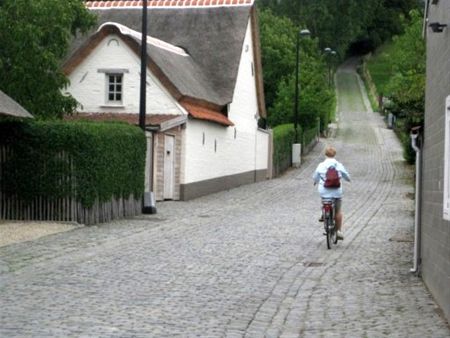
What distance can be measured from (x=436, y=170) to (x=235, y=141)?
25.5 metres

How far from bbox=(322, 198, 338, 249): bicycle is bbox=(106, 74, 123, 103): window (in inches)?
556

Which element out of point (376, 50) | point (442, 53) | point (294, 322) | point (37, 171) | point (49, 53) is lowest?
point (294, 322)

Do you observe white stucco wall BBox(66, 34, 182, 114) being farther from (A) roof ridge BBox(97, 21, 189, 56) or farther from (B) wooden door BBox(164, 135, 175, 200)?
(B) wooden door BBox(164, 135, 175, 200)

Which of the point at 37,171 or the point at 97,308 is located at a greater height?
the point at 37,171

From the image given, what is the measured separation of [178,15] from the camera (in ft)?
117

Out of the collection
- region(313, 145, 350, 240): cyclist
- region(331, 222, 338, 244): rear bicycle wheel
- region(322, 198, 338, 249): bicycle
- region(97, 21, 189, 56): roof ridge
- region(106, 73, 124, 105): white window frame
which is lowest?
region(331, 222, 338, 244): rear bicycle wheel

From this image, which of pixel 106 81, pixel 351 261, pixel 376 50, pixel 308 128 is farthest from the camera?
pixel 376 50

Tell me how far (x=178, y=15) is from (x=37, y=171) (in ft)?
61.4

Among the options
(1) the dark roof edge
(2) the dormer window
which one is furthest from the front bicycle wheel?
(1) the dark roof edge

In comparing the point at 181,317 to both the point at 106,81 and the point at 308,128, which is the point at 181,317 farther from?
the point at 308,128

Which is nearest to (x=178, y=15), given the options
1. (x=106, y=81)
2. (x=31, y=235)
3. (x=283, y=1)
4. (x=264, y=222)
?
(x=106, y=81)

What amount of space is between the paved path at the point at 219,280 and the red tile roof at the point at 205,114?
597 centimetres

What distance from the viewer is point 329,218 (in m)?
15.7

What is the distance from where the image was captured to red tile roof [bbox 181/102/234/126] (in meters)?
28.1
